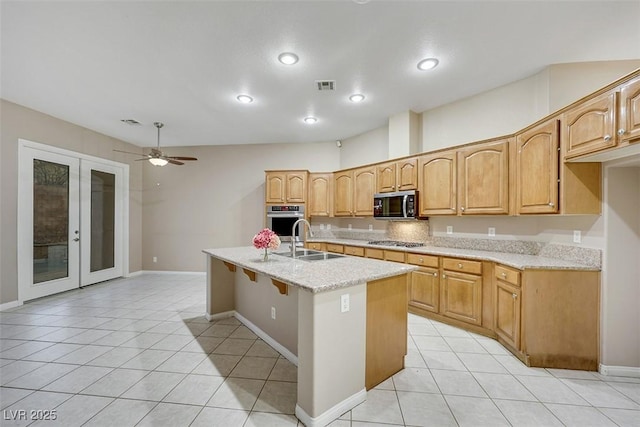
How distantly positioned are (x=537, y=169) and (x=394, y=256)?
6.20 ft

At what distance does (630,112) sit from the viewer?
181 centimetres

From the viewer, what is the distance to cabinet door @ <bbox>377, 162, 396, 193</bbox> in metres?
4.21

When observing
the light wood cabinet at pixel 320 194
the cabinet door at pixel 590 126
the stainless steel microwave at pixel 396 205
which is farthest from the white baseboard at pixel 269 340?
the cabinet door at pixel 590 126

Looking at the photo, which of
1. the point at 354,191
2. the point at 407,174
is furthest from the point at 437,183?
the point at 354,191

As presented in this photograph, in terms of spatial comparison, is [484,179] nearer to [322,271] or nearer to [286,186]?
[322,271]

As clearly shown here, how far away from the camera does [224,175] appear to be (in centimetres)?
602

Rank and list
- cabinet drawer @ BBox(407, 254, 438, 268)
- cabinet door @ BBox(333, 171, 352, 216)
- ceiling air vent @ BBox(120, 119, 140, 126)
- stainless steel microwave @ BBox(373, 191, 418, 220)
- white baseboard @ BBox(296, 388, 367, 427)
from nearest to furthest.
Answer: white baseboard @ BBox(296, 388, 367, 427), cabinet drawer @ BBox(407, 254, 438, 268), stainless steel microwave @ BBox(373, 191, 418, 220), ceiling air vent @ BBox(120, 119, 140, 126), cabinet door @ BBox(333, 171, 352, 216)

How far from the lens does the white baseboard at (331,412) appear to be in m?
1.65

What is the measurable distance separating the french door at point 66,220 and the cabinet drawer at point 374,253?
5.09m

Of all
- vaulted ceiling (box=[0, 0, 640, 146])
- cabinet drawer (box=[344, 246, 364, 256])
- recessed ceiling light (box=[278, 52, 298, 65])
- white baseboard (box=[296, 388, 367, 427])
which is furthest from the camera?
cabinet drawer (box=[344, 246, 364, 256])

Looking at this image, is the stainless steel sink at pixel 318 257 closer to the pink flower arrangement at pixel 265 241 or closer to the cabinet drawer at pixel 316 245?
the pink flower arrangement at pixel 265 241

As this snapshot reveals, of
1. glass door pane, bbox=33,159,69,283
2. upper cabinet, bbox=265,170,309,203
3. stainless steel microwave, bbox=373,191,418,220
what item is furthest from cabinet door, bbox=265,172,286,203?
glass door pane, bbox=33,159,69,283

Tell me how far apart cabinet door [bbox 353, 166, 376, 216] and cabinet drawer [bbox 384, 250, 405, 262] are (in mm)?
930

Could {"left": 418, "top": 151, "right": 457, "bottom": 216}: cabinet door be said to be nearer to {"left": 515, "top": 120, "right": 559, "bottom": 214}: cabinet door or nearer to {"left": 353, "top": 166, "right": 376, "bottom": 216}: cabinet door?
{"left": 515, "top": 120, "right": 559, "bottom": 214}: cabinet door
